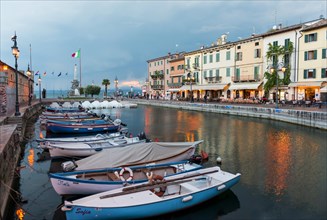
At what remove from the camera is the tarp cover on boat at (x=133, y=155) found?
484 inches

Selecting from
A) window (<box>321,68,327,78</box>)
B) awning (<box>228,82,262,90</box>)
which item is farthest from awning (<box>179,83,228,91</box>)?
window (<box>321,68,327,78</box>)

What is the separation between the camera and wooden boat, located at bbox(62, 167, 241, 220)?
8531 millimetres

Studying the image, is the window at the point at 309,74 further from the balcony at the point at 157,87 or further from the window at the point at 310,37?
the balcony at the point at 157,87

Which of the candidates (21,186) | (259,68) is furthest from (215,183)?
(259,68)

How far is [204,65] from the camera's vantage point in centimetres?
6738

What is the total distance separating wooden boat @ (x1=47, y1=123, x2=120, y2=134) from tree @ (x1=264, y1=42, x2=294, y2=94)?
3011 centimetres

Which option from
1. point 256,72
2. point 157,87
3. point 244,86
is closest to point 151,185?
point 244,86

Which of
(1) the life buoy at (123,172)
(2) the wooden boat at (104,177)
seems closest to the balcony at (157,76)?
(2) the wooden boat at (104,177)

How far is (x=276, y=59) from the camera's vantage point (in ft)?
159

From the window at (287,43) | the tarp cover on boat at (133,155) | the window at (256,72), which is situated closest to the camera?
the tarp cover on boat at (133,155)

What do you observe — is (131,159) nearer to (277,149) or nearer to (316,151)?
(277,149)

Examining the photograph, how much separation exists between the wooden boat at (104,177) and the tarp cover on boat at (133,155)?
682mm

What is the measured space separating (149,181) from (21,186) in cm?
687

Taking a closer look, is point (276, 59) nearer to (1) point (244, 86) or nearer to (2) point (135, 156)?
(1) point (244, 86)
